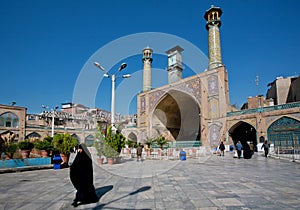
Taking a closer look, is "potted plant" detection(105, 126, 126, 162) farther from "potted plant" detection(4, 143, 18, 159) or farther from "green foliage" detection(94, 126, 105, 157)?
"potted plant" detection(4, 143, 18, 159)

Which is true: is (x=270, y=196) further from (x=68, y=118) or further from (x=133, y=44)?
(x=68, y=118)

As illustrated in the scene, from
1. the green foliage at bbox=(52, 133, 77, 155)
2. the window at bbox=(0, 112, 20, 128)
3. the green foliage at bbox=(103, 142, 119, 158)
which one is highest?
the window at bbox=(0, 112, 20, 128)

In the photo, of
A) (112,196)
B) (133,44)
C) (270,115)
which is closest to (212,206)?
(112,196)

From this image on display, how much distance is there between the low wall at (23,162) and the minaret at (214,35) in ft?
58.2

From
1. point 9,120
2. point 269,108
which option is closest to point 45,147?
point 269,108

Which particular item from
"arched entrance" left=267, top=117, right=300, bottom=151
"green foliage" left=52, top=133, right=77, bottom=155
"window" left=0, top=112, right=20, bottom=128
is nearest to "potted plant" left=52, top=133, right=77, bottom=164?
"green foliage" left=52, top=133, right=77, bottom=155

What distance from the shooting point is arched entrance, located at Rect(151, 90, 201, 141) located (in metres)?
29.8

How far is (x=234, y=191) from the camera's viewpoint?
169 inches

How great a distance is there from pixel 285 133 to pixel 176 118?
18378 mm

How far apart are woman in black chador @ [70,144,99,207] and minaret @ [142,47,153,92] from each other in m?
27.4

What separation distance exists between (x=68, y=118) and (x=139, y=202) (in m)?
36.7

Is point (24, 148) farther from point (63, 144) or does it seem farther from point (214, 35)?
point (214, 35)

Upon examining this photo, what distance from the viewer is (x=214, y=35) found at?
22.6 metres

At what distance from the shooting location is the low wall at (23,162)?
813 centimetres
